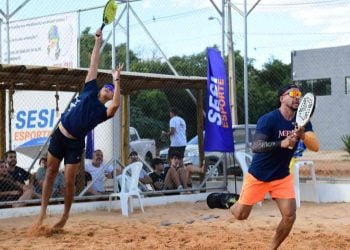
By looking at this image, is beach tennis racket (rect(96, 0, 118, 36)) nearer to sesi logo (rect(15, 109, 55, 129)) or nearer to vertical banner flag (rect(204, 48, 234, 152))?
vertical banner flag (rect(204, 48, 234, 152))

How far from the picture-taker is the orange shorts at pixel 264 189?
21.8 feet

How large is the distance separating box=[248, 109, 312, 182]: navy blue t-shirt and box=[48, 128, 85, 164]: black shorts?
95.4 inches

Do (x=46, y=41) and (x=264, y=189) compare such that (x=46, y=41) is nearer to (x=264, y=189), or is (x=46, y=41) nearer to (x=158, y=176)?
(x=158, y=176)

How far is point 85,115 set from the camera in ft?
25.7

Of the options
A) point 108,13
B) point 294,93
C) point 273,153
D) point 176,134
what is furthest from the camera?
point 176,134

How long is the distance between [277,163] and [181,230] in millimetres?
2700

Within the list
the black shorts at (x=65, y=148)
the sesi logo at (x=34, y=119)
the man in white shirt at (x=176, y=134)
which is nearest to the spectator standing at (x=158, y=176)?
the man in white shirt at (x=176, y=134)

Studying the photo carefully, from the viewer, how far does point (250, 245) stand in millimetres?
7516

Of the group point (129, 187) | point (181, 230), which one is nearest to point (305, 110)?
point (181, 230)

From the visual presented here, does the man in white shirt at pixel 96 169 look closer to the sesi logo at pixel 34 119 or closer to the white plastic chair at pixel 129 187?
the white plastic chair at pixel 129 187

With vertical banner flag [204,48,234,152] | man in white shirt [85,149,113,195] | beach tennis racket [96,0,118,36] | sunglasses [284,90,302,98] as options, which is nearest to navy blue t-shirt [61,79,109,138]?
beach tennis racket [96,0,118,36]

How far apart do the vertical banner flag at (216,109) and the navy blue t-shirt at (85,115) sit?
4.96 metres

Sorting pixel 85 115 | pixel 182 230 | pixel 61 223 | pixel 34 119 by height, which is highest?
pixel 34 119

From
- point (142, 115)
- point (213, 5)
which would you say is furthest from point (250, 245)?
point (142, 115)
